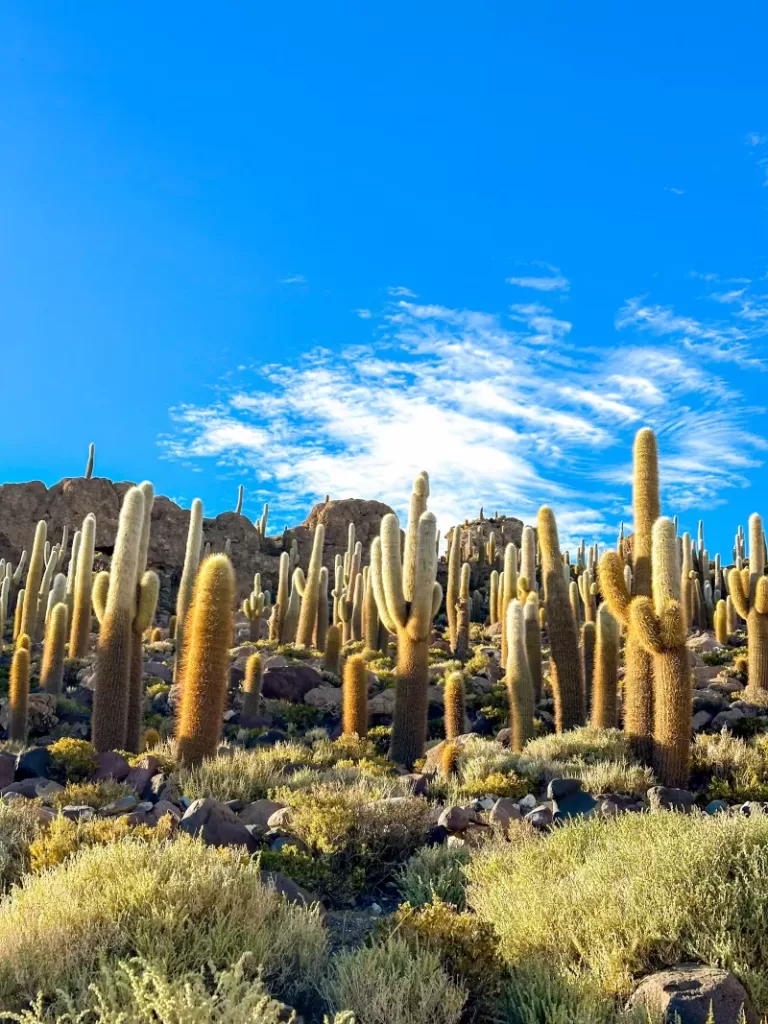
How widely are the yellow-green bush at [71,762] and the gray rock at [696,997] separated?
30.1ft

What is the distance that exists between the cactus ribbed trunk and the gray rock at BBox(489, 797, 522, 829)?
5.80m

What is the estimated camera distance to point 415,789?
37.3ft

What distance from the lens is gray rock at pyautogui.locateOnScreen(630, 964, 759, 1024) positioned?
4.69 meters

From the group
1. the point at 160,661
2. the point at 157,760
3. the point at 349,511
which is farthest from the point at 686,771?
the point at 349,511

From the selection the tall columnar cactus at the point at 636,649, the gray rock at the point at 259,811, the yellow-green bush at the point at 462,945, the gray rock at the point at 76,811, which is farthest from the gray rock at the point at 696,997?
the tall columnar cactus at the point at 636,649

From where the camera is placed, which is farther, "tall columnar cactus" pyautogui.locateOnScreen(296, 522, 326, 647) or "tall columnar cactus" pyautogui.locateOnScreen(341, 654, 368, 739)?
"tall columnar cactus" pyautogui.locateOnScreen(296, 522, 326, 647)

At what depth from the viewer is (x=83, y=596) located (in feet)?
82.6

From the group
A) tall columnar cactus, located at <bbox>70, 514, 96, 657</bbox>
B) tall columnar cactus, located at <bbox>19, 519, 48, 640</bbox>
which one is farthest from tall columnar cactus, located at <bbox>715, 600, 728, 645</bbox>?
tall columnar cactus, located at <bbox>19, 519, 48, 640</bbox>

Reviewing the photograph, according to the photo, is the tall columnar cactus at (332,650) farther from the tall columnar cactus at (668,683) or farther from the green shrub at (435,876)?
the green shrub at (435,876)

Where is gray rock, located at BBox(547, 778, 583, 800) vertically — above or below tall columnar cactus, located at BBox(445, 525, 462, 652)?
below

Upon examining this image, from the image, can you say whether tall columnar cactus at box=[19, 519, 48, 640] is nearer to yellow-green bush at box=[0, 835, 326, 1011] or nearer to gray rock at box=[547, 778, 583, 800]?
gray rock at box=[547, 778, 583, 800]

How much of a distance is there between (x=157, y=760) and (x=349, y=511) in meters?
45.6

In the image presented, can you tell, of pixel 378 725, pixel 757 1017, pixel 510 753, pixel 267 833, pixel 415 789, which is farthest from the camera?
pixel 378 725

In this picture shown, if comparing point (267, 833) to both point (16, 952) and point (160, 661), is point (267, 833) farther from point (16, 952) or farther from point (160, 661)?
point (160, 661)
